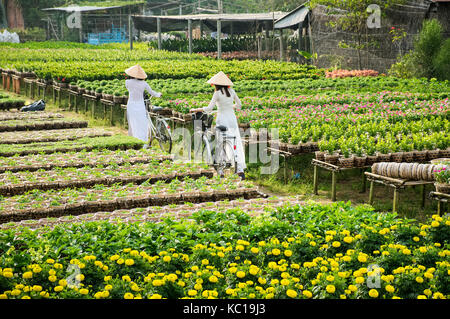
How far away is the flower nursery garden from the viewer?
422 centimetres

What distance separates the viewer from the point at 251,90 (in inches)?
746

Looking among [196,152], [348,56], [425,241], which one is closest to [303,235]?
[425,241]

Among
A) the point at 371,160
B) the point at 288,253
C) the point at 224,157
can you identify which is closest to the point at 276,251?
the point at 288,253

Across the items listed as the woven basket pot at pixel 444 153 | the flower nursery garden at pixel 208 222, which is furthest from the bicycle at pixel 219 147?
the woven basket pot at pixel 444 153

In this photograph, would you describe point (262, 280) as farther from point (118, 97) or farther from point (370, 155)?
point (118, 97)

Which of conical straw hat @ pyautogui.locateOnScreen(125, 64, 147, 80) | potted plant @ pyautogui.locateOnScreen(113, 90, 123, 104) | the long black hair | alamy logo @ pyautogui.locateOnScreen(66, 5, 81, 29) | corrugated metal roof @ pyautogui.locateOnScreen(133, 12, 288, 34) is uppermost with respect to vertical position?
alamy logo @ pyautogui.locateOnScreen(66, 5, 81, 29)

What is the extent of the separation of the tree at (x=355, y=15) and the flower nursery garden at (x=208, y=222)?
12.5 meters

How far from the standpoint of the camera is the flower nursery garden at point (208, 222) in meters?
4.22

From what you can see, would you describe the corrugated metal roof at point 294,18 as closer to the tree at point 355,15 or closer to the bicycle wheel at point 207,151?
the tree at point 355,15

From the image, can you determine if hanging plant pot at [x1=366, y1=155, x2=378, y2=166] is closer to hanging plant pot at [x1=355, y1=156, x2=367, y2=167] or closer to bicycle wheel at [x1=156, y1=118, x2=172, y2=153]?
hanging plant pot at [x1=355, y1=156, x2=367, y2=167]

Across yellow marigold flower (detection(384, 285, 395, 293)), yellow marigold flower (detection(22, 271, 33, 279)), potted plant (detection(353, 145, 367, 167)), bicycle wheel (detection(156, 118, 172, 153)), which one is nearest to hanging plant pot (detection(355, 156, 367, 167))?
potted plant (detection(353, 145, 367, 167))

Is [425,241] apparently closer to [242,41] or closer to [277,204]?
[277,204]

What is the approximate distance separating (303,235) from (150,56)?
2669 cm

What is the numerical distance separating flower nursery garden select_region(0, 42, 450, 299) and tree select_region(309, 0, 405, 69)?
12492mm
